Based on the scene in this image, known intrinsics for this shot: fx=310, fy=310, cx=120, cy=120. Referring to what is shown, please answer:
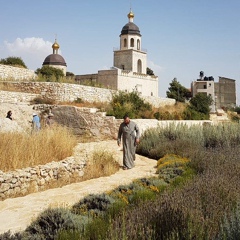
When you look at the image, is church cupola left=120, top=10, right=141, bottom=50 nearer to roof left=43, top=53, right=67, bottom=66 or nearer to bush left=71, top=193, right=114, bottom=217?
roof left=43, top=53, right=67, bottom=66

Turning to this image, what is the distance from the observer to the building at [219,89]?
62219 millimetres

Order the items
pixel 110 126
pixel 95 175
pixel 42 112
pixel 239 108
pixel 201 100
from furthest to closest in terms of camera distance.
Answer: pixel 239 108 < pixel 201 100 < pixel 42 112 < pixel 110 126 < pixel 95 175

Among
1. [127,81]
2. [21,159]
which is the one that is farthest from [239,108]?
[21,159]

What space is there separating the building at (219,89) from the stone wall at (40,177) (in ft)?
185

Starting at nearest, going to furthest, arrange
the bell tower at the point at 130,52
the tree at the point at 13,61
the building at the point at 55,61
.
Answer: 1. the tree at the point at 13,61
2. the building at the point at 55,61
3. the bell tower at the point at 130,52

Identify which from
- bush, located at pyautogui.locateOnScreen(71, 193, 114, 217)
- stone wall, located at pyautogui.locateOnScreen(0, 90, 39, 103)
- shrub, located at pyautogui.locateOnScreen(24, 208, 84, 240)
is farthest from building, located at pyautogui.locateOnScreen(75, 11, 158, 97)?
shrub, located at pyautogui.locateOnScreen(24, 208, 84, 240)

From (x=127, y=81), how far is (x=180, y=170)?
34.1 metres

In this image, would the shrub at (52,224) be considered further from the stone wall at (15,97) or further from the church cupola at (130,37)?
the church cupola at (130,37)

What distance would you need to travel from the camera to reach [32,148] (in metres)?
7.80

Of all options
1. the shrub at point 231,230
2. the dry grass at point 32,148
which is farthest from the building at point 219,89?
the shrub at point 231,230

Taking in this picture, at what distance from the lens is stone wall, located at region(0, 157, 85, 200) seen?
254 inches

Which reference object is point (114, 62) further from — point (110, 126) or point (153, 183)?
point (153, 183)

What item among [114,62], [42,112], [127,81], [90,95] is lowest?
[42,112]

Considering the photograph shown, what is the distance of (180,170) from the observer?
23.7 feet
